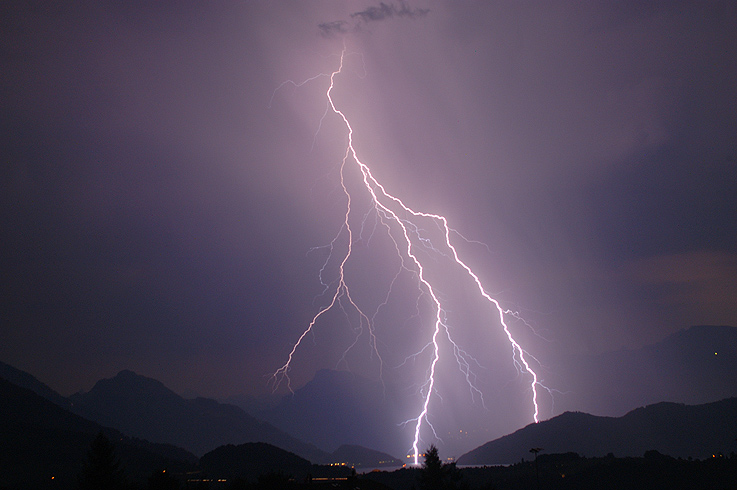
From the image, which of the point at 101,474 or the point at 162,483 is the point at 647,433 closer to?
the point at 162,483

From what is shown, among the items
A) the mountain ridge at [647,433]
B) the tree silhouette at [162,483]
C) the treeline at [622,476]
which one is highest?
the mountain ridge at [647,433]

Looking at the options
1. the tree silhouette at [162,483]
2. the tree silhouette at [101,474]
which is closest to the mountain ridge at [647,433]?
the tree silhouette at [162,483]

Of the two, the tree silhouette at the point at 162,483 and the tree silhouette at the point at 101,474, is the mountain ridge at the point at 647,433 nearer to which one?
the tree silhouette at the point at 162,483

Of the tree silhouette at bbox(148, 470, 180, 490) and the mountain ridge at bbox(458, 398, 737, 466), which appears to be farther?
the mountain ridge at bbox(458, 398, 737, 466)

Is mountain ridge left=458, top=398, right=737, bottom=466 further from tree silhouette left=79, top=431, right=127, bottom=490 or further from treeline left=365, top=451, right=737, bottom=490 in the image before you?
tree silhouette left=79, top=431, right=127, bottom=490

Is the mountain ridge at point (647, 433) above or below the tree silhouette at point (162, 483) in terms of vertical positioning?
above

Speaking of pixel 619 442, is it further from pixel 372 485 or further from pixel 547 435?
pixel 372 485

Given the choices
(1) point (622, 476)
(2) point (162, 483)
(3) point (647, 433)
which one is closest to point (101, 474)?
(2) point (162, 483)

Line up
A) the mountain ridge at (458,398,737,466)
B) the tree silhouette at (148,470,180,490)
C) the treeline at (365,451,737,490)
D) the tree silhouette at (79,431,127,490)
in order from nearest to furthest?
the tree silhouette at (148,470,180,490), the tree silhouette at (79,431,127,490), the treeline at (365,451,737,490), the mountain ridge at (458,398,737,466)

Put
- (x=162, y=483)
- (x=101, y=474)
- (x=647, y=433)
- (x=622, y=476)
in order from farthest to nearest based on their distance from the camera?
(x=647, y=433) → (x=622, y=476) → (x=101, y=474) → (x=162, y=483)

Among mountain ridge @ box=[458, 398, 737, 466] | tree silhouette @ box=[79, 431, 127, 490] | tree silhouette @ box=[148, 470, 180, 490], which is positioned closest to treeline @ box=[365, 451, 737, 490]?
tree silhouette @ box=[148, 470, 180, 490]

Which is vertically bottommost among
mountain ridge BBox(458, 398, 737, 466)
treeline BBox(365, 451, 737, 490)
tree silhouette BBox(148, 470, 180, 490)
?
tree silhouette BBox(148, 470, 180, 490)
